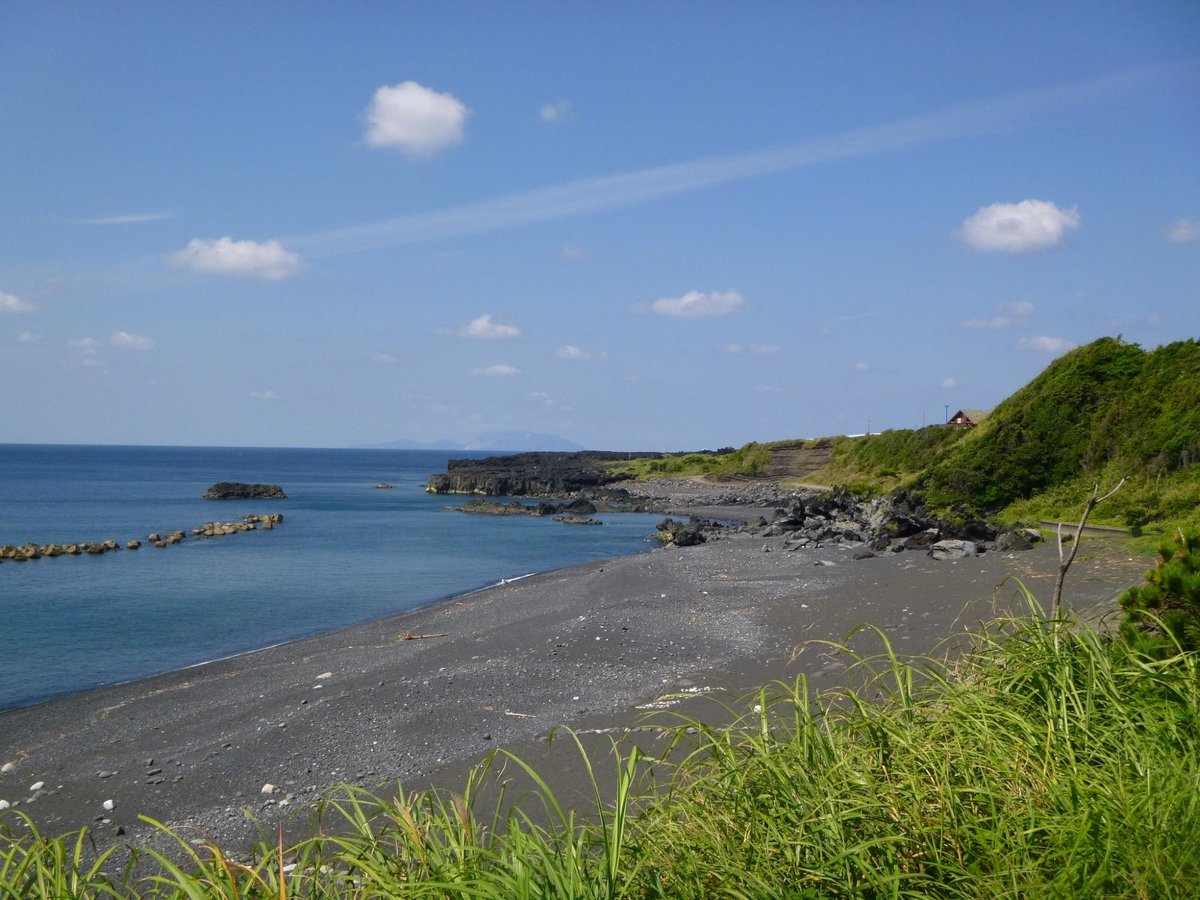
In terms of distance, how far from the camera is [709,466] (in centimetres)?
7119

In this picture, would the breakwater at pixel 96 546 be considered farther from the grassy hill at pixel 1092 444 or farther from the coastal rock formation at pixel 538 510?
the grassy hill at pixel 1092 444

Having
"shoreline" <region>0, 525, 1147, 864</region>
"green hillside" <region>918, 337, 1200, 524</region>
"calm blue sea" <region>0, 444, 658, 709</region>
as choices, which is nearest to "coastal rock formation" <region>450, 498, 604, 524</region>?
"calm blue sea" <region>0, 444, 658, 709</region>

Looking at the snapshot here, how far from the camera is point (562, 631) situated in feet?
45.8

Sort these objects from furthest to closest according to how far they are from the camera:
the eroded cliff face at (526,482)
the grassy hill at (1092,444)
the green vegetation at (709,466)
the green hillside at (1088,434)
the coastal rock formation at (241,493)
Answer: the eroded cliff face at (526,482) < the green vegetation at (709,466) < the coastal rock formation at (241,493) < the green hillside at (1088,434) < the grassy hill at (1092,444)

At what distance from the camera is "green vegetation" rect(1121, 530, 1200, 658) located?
4887 millimetres

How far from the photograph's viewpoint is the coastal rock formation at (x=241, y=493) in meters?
63.3

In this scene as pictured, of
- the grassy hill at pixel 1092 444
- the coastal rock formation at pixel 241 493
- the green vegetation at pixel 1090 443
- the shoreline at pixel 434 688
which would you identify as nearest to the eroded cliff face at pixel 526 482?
the coastal rock formation at pixel 241 493

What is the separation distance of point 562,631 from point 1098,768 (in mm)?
10683

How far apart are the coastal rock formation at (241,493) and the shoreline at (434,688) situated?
4989 cm

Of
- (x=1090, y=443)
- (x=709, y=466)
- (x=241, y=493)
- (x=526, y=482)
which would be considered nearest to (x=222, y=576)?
(x=1090, y=443)

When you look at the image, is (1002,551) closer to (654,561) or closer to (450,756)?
(654,561)

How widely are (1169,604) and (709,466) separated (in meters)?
66.2

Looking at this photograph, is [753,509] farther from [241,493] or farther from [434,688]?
[241,493]

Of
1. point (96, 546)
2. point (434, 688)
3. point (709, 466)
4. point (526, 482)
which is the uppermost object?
point (709, 466)
